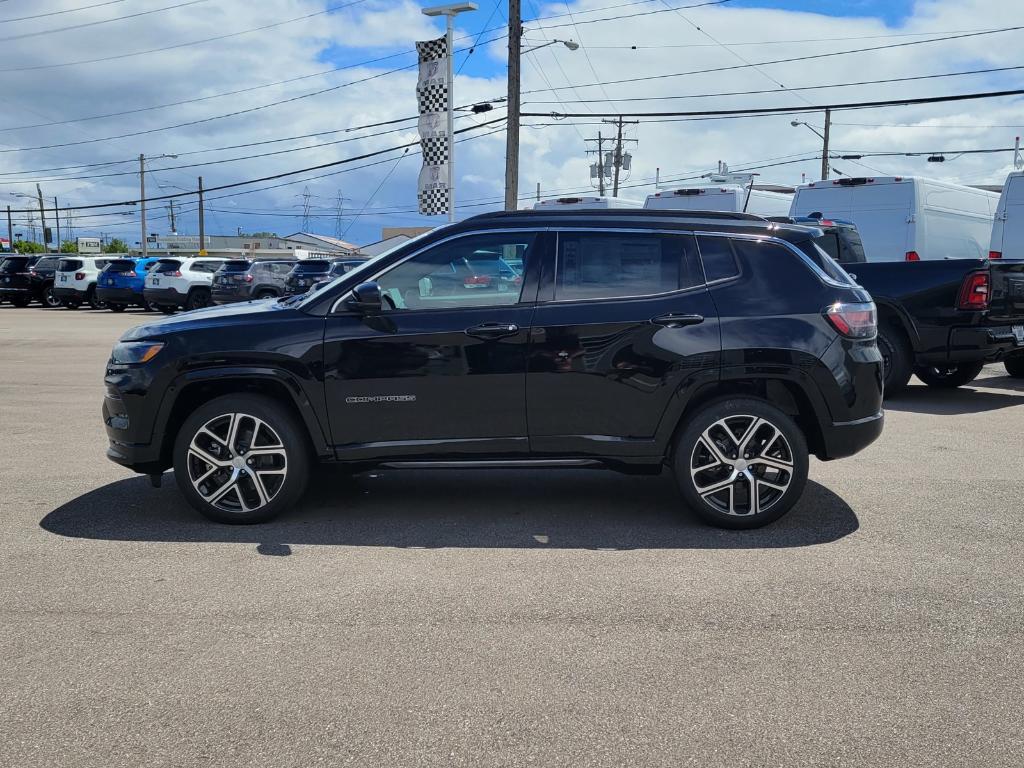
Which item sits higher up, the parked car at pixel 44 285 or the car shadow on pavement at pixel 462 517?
the parked car at pixel 44 285

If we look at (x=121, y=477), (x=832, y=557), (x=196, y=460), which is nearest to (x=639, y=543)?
(x=832, y=557)

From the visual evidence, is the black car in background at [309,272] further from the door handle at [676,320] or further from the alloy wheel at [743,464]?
the alloy wheel at [743,464]

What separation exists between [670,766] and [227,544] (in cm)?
306

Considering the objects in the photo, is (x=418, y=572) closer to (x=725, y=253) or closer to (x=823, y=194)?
(x=725, y=253)

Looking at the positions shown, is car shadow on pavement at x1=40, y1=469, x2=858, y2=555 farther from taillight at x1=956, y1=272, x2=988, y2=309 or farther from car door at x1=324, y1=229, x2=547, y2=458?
taillight at x1=956, y1=272, x2=988, y2=309

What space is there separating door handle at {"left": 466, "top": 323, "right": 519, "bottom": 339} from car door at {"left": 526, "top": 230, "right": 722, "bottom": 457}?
127mm

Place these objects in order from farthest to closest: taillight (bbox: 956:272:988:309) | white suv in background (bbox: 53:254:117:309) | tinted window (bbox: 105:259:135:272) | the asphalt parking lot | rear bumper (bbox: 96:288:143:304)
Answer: white suv in background (bbox: 53:254:117:309) < tinted window (bbox: 105:259:135:272) < rear bumper (bbox: 96:288:143:304) < taillight (bbox: 956:272:988:309) < the asphalt parking lot

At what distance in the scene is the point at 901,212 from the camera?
1442 centimetres

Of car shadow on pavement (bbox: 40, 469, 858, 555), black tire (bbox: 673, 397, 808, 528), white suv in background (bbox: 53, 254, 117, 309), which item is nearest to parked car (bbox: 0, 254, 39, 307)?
white suv in background (bbox: 53, 254, 117, 309)

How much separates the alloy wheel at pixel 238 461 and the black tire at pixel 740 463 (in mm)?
2329

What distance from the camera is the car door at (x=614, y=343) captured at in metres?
5.29

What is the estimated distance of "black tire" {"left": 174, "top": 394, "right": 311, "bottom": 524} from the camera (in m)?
5.36

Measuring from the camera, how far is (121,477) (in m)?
6.64

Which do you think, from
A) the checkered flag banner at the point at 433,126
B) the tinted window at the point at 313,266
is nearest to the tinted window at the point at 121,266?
the tinted window at the point at 313,266
